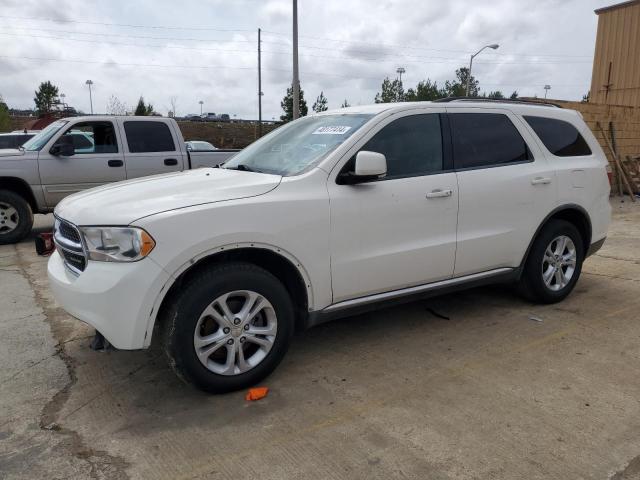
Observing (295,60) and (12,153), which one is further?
(295,60)

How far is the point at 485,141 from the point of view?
4.34 m

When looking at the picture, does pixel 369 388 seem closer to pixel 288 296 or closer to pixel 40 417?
pixel 288 296

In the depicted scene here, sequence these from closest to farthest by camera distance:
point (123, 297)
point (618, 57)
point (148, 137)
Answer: point (123, 297) → point (148, 137) → point (618, 57)

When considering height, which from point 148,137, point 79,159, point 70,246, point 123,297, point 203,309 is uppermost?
point 148,137

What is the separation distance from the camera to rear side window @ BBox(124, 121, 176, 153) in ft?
28.5

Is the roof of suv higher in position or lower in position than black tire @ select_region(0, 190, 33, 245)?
higher

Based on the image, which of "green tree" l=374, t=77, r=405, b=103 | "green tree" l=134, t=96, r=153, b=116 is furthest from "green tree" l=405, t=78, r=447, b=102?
"green tree" l=134, t=96, r=153, b=116

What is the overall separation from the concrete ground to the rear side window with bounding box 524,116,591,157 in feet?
4.71

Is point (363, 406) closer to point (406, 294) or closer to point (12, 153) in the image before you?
point (406, 294)

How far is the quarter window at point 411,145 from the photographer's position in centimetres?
379

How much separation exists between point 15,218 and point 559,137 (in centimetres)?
760

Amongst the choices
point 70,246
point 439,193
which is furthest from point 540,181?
point 70,246

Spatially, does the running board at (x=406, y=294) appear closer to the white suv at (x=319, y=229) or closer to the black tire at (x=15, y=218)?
the white suv at (x=319, y=229)

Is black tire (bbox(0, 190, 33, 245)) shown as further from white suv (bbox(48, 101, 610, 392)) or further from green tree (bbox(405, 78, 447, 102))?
green tree (bbox(405, 78, 447, 102))
